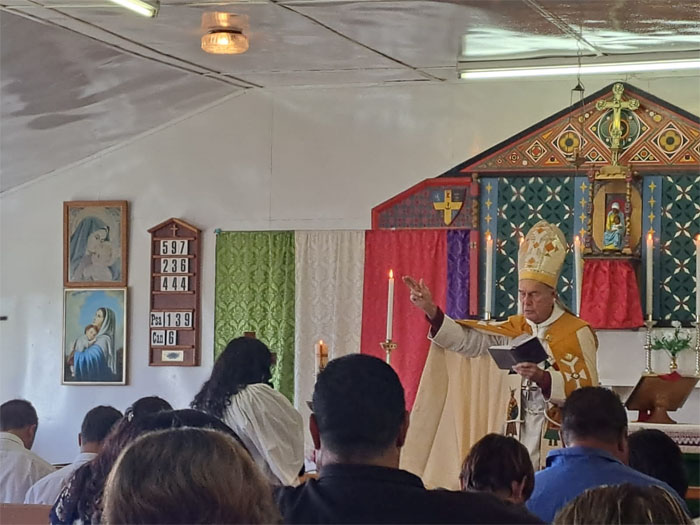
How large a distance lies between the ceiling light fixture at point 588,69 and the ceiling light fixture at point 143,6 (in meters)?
2.26

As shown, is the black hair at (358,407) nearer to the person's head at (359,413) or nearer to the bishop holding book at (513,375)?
the person's head at (359,413)

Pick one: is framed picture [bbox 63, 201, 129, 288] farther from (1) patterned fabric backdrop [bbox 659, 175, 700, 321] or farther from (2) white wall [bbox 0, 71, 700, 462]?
(1) patterned fabric backdrop [bbox 659, 175, 700, 321]

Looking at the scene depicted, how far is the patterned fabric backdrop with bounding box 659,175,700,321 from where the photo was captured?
7.90m

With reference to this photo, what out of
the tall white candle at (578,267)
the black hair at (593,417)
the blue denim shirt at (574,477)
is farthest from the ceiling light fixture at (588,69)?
the blue denim shirt at (574,477)

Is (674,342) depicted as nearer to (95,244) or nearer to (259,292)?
(259,292)

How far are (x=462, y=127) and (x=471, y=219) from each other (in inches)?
26.2

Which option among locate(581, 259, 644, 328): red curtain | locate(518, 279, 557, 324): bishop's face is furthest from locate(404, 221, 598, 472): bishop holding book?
locate(581, 259, 644, 328): red curtain

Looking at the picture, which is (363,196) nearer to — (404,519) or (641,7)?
(641,7)

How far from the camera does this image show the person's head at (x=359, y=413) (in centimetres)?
252

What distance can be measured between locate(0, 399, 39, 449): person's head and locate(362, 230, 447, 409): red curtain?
356 centimetres

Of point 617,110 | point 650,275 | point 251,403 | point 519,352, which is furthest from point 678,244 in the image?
point 251,403

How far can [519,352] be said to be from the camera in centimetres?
445

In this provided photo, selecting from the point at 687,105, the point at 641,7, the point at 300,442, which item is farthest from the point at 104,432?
the point at 687,105

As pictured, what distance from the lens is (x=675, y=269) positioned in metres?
7.95
